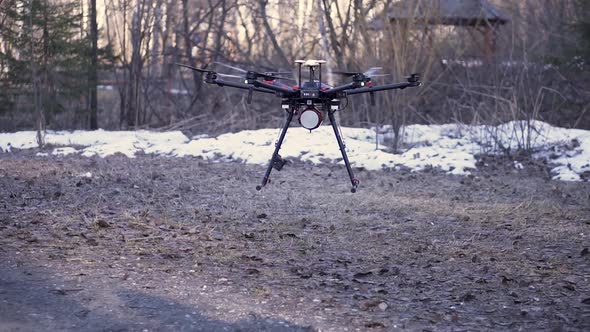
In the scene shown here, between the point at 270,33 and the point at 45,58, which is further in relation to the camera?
the point at 270,33

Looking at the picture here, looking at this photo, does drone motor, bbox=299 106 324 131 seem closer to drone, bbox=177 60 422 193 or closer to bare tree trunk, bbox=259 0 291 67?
drone, bbox=177 60 422 193

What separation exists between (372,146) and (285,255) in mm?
8503

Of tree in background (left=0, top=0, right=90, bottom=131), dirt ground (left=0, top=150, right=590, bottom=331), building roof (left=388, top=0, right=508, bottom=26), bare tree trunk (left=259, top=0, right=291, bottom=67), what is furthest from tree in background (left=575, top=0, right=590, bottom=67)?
tree in background (left=0, top=0, right=90, bottom=131)

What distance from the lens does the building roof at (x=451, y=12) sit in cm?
1548

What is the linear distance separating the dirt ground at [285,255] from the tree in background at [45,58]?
829 cm

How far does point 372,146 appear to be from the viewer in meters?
14.9

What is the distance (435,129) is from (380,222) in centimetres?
965

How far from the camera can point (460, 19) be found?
21.3 metres

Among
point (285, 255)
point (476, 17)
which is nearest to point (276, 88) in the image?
point (285, 255)

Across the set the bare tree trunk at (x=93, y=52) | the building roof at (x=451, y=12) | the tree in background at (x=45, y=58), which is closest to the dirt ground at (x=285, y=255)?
the building roof at (x=451, y=12)

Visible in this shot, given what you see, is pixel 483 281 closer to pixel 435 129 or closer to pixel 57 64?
pixel 435 129

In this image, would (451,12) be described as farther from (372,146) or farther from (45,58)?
(45,58)

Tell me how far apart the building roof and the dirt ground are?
18.1 ft

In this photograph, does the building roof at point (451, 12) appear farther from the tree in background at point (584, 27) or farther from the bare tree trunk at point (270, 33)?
the bare tree trunk at point (270, 33)
